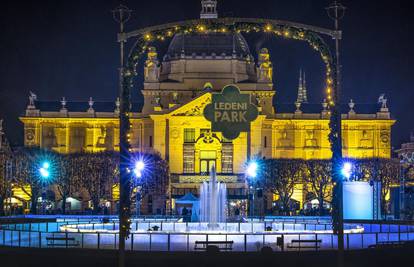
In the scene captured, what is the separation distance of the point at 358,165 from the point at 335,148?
86217 mm

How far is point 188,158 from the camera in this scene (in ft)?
515

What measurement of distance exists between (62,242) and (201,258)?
1516 centimetres

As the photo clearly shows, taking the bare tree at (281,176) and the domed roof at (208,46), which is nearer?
the bare tree at (281,176)

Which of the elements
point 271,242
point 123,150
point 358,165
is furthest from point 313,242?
point 358,165

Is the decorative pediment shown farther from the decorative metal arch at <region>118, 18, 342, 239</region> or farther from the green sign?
the decorative metal arch at <region>118, 18, 342, 239</region>

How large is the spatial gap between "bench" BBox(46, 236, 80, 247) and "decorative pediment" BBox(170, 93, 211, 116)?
101m

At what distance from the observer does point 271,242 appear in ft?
191

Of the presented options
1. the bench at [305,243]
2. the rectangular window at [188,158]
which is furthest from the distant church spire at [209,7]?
the bench at [305,243]

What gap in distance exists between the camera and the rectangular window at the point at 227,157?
156625 millimetres

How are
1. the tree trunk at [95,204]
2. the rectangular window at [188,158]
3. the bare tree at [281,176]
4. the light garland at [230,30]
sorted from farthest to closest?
the rectangular window at [188,158], the bare tree at [281,176], the tree trunk at [95,204], the light garland at [230,30]

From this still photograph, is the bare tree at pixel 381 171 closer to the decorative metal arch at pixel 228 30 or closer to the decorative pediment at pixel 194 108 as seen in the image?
the decorative pediment at pixel 194 108

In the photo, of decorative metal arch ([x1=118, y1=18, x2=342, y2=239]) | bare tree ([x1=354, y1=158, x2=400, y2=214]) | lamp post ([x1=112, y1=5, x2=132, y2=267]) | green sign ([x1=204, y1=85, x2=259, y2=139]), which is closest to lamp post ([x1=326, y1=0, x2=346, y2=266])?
decorative metal arch ([x1=118, y1=18, x2=342, y2=239])

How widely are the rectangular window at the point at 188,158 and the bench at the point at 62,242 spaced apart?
99731 millimetres

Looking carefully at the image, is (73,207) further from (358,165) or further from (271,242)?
(271,242)
